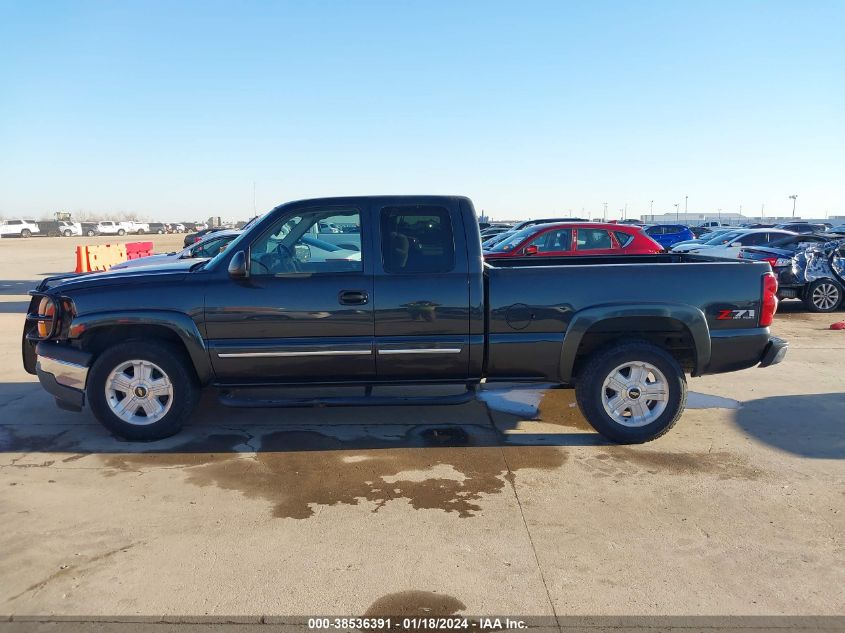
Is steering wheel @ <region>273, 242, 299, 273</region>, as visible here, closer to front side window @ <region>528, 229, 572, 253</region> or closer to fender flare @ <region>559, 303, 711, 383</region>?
fender flare @ <region>559, 303, 711, 383</region>

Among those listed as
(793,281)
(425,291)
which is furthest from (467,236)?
(793,281)

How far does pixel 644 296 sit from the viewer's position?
4902mm

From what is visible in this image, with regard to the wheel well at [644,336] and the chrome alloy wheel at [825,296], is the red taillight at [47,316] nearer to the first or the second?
the wheel well at [644,336]

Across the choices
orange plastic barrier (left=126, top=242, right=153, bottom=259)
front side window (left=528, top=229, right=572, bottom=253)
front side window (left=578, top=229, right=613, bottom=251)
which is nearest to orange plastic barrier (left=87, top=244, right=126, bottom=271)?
orange plastic barrier (left=126, top=242, right=153, bottom=259)

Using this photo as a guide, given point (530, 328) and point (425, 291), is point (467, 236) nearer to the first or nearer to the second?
point (425, 291)

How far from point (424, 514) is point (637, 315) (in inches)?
89.4

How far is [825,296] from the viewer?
40.5ft

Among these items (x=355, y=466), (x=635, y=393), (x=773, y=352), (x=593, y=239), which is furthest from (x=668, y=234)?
(x=355, y=466)

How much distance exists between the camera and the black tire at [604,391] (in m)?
5.01

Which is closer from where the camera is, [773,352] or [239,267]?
[239,267]

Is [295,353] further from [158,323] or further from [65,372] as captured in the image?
[65,372]

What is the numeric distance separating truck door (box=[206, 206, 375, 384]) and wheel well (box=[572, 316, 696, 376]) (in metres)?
1.75

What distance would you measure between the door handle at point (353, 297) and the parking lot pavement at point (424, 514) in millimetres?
1163

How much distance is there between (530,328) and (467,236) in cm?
88
